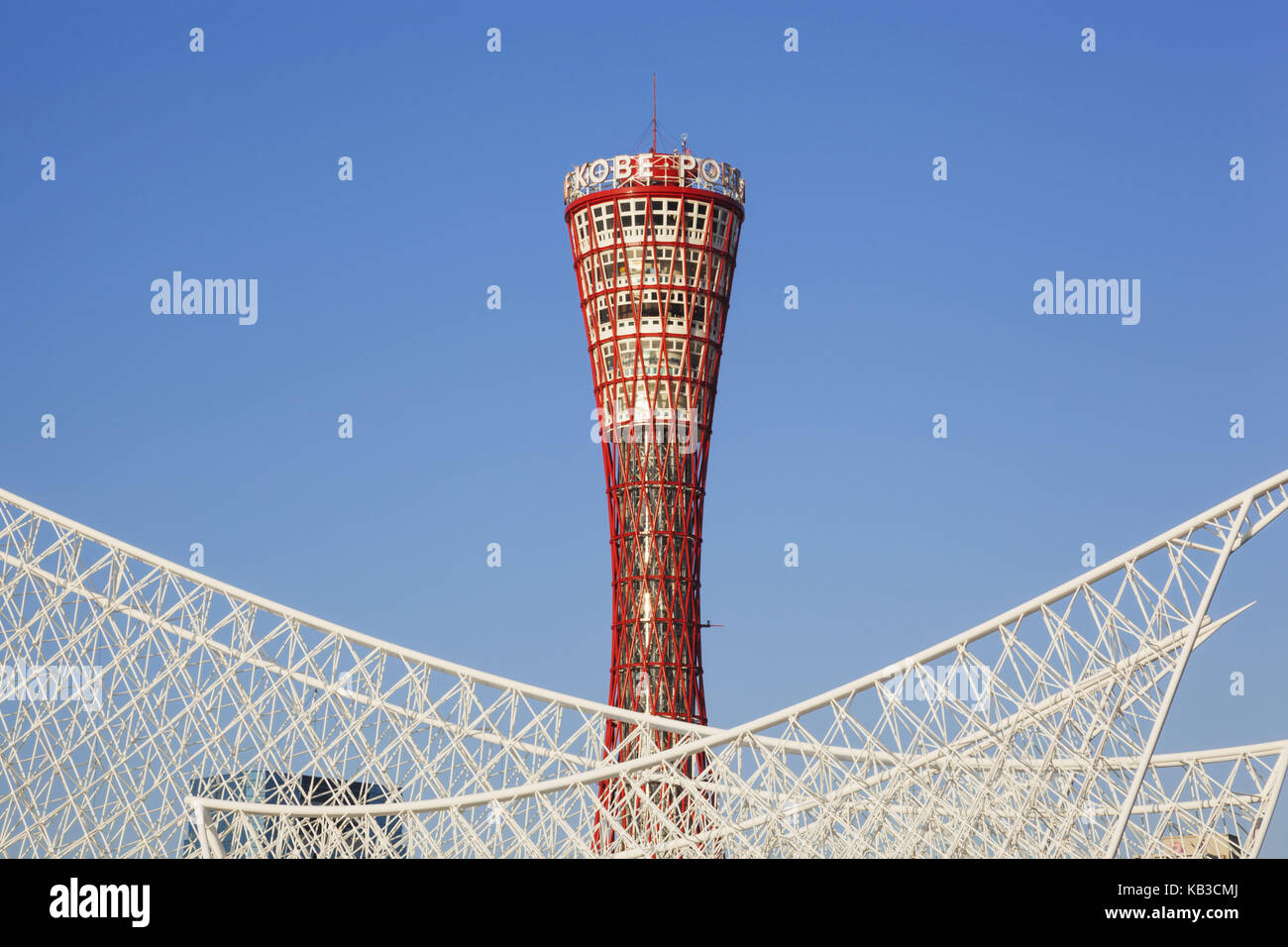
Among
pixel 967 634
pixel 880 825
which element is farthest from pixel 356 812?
pixel 967 634

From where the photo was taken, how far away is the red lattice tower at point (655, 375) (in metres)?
103

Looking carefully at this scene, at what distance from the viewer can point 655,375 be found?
10669cm

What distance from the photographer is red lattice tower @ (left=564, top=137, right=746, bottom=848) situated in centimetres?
10319

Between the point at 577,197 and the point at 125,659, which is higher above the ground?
the point at 577,197

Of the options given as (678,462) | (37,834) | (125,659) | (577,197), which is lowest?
(37,834)

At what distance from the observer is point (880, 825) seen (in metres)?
63.8
